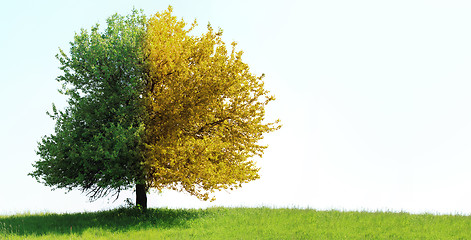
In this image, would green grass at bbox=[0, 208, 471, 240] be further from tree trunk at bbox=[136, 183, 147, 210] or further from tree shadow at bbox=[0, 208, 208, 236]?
tree trunk at bbox=[136, 183, 147, 210]

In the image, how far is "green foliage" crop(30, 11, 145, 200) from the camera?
57.5 feet

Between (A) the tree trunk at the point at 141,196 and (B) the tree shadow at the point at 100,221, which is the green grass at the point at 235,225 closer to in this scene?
(B) the tree shadow at the point at 100,221

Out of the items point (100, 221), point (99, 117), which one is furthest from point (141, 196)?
point (99, 117)

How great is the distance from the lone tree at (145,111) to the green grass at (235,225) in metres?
1.59

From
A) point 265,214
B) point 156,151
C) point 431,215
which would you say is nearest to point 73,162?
point 156,151

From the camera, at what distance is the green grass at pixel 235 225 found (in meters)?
16.8

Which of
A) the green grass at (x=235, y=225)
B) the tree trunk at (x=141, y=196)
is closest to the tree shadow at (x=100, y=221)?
the green grass at (x=235, y=225)

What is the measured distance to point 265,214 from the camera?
2022cm

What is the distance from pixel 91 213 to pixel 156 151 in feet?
21.5

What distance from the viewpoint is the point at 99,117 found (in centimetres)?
1823

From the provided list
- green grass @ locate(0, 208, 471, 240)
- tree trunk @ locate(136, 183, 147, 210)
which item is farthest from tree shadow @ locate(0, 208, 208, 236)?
tree trunk @ locate(136, 183, 147, 210)

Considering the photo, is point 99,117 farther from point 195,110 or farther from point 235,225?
point 235,225

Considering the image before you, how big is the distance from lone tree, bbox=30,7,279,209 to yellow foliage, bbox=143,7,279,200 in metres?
0.05

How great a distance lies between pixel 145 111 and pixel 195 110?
2.21 meters
